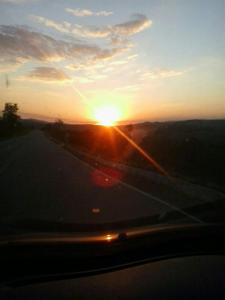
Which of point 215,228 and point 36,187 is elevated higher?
point 215,228

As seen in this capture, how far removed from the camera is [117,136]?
174ft

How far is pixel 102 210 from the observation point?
37.9 ft

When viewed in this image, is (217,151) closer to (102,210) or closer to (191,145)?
(191,145)

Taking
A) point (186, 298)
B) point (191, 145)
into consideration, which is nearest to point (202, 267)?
point (186, 298)

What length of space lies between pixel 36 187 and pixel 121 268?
42.4 feet

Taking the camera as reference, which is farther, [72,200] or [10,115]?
[10,115]

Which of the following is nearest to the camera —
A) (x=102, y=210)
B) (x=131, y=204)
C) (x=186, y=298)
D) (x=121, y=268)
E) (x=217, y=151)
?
(x=186, y=298)

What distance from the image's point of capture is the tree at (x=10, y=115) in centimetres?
17575

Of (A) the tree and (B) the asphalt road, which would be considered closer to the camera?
(B) the asphalt road

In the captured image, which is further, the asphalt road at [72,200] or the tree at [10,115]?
the tree at [10,115]

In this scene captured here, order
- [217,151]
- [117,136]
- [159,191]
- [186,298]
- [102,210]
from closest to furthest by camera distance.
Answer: [186,298] < [102,210] < [159,191] < [217,151] < [117,136]

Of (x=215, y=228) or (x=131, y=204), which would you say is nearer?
(x=215, y=228)

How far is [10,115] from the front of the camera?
183 meters

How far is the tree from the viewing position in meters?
176
